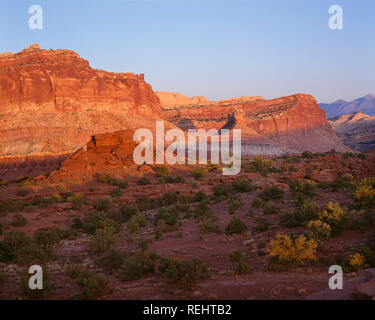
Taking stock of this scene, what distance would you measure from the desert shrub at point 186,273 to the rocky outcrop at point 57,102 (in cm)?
4269

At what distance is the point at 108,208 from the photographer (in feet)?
61.4

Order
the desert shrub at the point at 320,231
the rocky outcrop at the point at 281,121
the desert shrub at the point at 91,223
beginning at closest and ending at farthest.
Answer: the desert shrub at the point at 320,231 < the desert shrub at the point at 91,223 < the rocky outcrop at the point at 281,121

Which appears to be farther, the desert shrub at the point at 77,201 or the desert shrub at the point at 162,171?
the desert shrub at the point at 162,171

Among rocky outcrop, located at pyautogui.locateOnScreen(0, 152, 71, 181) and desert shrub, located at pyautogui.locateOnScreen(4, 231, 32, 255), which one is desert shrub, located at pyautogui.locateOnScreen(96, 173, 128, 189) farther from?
rocky outcrop, located at pyautogui.locateOnScreen(0, 152, 71, 181)

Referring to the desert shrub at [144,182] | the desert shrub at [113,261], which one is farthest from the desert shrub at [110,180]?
the desert shrub at [113,261]

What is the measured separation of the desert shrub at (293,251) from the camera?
7.44 m

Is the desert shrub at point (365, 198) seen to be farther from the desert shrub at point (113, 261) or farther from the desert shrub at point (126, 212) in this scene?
the desert shrub at point (126, 212)

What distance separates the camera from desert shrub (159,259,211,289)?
6488 millimetres

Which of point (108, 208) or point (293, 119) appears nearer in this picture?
point (108, 208)

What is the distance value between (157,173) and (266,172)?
29.8ft

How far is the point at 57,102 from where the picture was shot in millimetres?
55750

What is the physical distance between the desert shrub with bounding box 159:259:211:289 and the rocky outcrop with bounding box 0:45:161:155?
42692mm
